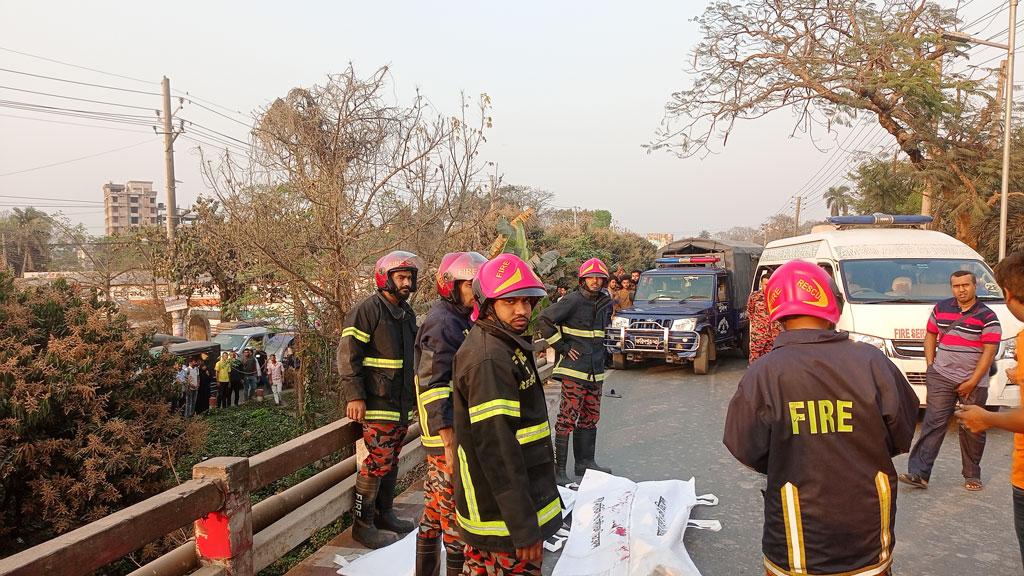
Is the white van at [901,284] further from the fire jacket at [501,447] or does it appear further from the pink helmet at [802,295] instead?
the fire jacket at [501,447]

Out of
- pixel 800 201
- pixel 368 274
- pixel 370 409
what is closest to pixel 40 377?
pixel 370 409

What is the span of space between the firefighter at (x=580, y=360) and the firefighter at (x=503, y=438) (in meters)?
3.30

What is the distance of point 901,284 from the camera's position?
848 cm

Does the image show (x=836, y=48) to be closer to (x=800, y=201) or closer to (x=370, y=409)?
(x=370, y=409)

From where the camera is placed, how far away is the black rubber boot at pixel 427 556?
368 centimetres

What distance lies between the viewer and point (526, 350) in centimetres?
272

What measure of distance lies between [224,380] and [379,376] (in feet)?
38.0

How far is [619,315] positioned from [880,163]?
12.7 meters

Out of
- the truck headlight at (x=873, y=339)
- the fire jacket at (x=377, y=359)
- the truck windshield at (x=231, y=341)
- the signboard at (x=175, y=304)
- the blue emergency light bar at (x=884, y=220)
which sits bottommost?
A: the truck windshield at (x=231, y=341)

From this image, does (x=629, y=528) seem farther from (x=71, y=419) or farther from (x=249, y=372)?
(x=249, y=372)

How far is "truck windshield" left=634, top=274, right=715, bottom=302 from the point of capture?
1303cm

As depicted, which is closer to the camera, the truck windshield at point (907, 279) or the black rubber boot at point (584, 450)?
the black rubber boot at point (584, 450)

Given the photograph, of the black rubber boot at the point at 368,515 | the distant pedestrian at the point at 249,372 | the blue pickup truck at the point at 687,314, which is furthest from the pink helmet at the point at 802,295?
the distant pedestrian at the point at 249,372

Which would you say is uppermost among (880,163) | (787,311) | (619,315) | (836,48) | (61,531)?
(836,48)
